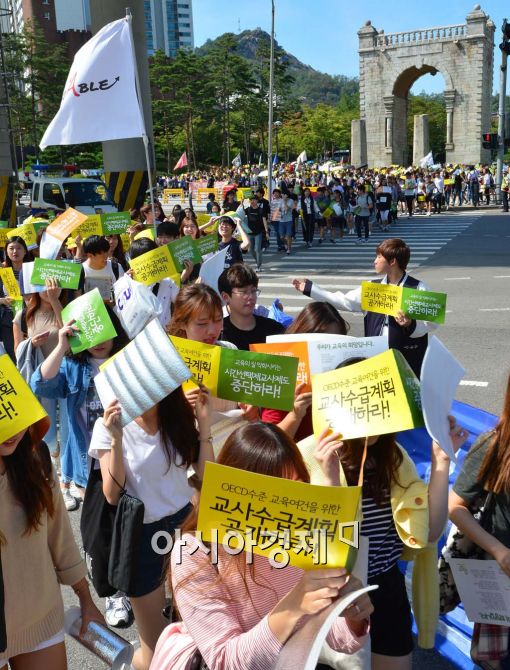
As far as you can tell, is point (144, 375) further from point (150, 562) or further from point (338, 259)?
point (338, 259)

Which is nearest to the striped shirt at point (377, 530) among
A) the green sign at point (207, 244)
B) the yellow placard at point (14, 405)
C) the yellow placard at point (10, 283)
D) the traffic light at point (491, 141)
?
the yellow placard at point (14, 405)

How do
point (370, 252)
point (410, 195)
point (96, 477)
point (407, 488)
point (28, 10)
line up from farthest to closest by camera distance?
point (28, 10) < point (410, 195) < point (370, 252) < point (96, 477) < point (407, 488)

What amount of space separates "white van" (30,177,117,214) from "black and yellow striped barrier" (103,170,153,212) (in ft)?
0.71

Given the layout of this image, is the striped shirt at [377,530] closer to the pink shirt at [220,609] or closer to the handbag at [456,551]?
the handbag at [456,551]

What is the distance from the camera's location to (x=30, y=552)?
2352 millimetres

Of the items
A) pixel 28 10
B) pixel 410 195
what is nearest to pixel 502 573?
pixel 410 195

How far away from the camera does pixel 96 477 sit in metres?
3.04

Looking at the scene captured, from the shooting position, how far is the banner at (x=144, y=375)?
2611 mm

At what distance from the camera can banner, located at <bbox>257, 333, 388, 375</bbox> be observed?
10.9 feet

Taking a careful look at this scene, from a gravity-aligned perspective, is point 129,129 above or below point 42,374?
above

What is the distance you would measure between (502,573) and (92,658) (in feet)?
7.03

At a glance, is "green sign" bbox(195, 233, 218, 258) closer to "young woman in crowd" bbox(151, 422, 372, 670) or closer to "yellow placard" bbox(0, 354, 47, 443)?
"yellow placard" bbox(0, 354, 47, 443)

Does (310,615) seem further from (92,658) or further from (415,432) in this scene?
(415,432)

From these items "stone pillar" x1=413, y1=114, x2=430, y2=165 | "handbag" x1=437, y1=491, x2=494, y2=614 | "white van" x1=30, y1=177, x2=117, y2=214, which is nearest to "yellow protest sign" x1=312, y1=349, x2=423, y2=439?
"handbag" x1=437, y1=491, x2=494, y2=614
